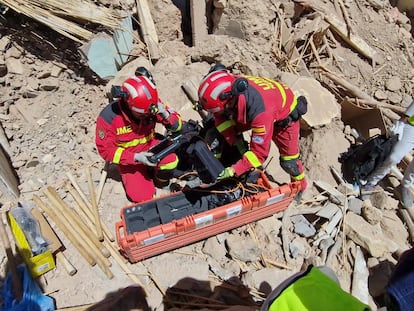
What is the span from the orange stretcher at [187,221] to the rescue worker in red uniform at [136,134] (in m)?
0.47

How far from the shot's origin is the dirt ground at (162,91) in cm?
398

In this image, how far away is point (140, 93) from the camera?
12.2ft

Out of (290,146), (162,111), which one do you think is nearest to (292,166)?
(290,146)

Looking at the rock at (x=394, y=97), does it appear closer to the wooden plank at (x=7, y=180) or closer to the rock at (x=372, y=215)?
the rock at (x=372, y=215)

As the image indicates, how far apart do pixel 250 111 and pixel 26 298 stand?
114 inches

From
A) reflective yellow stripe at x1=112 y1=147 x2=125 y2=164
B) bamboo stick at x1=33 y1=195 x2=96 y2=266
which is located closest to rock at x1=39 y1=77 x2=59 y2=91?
bamboo stick at x1=33 y1=195 x2=96 y2=266

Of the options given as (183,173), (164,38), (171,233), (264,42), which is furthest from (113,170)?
(264,42)

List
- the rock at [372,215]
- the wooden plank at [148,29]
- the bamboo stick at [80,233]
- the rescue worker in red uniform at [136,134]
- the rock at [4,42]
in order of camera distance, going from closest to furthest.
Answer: the rescue worker in red uniform at [136,134], the bamboo stick at [80,233], the rock at [372,215], the rock at [4,42], the wooden plank at [148,29]

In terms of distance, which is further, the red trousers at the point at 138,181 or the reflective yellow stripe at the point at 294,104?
the red trousers at the point at 138,181

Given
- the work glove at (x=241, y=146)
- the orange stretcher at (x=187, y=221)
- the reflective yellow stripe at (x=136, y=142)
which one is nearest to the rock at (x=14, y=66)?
the reflective yellow stripe at (x=136, y=142)

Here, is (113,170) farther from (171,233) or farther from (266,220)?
(266,220)

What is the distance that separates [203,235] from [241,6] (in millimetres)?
3808

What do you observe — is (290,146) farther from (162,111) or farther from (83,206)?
(83,206)

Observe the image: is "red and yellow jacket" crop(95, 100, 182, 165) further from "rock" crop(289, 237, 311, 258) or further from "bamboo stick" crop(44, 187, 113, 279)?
"rock" crop(289, 237, 311, 258)
